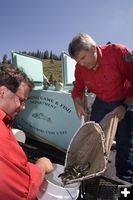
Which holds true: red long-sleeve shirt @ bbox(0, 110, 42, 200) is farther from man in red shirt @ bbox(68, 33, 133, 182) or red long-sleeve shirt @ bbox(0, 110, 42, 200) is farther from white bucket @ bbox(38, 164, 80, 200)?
man in red shirt @ bbox(68, 33, 133, 182)

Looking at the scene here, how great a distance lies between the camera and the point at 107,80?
360cm

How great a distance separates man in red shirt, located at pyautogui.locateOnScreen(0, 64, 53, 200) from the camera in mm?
1774

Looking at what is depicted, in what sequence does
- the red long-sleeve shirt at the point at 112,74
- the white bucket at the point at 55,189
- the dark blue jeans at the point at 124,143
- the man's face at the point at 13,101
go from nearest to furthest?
the man's face at the point at 13,101, the white bucket at the point at 55,189, the red long-sleeve shirt at the point at 112,74, the dark blue jeans at the point at 124,143

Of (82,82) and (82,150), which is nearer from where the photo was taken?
(82,150)

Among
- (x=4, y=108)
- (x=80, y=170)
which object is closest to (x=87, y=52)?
(x=80, y=170)

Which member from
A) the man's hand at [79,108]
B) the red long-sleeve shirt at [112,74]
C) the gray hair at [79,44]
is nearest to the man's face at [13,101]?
the gray hair at [79,44]

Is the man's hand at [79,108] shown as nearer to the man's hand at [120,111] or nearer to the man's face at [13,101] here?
the man's hand at [120,111]

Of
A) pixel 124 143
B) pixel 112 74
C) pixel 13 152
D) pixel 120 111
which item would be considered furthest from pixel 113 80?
pixel 13 152

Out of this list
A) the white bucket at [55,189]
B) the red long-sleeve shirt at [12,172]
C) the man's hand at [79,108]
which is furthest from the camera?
the man's hand at [79,108]

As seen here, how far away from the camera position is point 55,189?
8.35 feet

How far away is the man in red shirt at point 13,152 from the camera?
177cm

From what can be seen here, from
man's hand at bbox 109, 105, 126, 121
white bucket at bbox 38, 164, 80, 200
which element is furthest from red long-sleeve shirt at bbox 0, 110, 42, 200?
man's hand at bbox 109, 105, 126, 121

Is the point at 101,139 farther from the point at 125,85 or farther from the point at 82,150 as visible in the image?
the point at 125,85

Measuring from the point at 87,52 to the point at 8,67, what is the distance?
133cm
